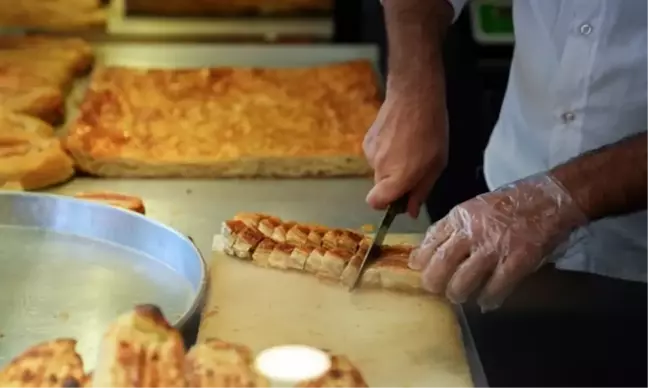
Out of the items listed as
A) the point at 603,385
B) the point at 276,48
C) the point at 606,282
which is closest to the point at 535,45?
the point at 606,282

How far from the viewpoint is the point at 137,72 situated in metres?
1.94

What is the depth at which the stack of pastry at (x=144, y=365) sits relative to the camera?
3.10 ft

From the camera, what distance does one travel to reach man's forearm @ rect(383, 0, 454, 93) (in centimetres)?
137

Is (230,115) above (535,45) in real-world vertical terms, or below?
below

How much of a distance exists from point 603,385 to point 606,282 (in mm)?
144

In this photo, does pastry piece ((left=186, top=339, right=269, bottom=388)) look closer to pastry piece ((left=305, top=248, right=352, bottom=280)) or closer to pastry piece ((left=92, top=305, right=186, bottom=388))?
pastry piece ((left=92, top=305, right=186, bottom=388))

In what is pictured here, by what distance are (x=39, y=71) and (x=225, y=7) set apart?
449mm

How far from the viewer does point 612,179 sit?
1.11 meters

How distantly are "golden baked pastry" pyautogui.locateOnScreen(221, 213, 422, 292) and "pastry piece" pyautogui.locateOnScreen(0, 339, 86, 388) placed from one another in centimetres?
30

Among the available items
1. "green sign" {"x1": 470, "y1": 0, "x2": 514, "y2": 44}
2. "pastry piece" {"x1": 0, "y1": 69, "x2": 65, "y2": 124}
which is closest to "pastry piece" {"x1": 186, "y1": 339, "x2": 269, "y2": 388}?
"pastry piece" {"x1": 0, "y1": 69, "x2": 65, "y2": 124}

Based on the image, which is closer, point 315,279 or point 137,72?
point 315,279

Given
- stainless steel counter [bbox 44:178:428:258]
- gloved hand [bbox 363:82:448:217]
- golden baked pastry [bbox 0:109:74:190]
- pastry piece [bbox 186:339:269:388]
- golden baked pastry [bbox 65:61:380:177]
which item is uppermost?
gloved hand [bbox 363:82:448:217]

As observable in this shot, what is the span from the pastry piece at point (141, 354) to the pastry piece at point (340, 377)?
133 millimetres

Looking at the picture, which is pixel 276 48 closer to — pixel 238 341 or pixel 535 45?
pixel 535 45
